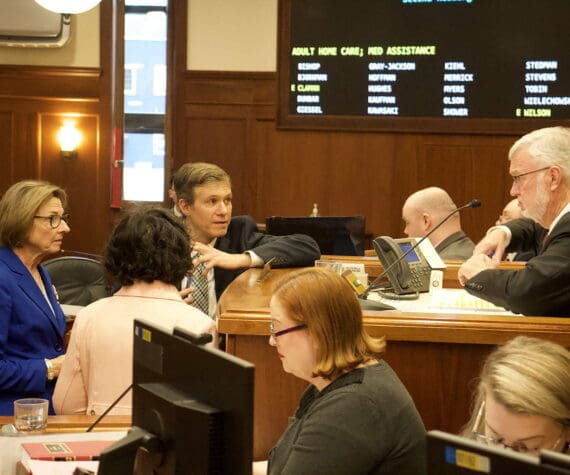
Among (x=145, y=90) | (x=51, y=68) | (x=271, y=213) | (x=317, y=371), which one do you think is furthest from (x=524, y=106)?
(x=317, y=371)

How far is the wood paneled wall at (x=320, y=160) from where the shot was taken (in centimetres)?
819

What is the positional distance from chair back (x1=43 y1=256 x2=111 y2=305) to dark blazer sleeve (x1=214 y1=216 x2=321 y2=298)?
1.64 meters

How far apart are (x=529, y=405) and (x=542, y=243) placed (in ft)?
5.04

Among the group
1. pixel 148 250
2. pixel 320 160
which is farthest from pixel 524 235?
pixel 320 160

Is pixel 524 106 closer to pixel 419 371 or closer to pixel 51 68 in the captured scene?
pixel 51 68

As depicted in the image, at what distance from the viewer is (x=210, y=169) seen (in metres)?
3.96

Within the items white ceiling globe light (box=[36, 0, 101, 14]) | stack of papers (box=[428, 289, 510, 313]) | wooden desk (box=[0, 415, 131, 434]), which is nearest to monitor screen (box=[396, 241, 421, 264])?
stack of papers (box=[428, 289, 510, 313])

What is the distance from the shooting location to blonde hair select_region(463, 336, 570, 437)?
5.52ft

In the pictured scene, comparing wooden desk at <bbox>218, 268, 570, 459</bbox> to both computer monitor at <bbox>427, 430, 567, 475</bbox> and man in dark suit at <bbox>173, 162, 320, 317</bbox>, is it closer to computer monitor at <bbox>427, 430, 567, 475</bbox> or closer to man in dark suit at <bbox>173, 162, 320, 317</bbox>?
man in dark suit at <bbox>173, 162, 320, 317</bbox>

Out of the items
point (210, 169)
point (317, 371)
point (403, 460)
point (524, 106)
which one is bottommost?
point (403, 460)

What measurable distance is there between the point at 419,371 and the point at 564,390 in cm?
87

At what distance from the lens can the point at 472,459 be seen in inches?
41.4

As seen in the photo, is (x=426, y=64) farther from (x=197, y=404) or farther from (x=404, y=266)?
(x=197, y=404)

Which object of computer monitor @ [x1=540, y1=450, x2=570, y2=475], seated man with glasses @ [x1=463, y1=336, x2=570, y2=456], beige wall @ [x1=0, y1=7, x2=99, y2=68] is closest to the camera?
computer monitor @ [x1=540, y1=450, x2=570, y2=475]
